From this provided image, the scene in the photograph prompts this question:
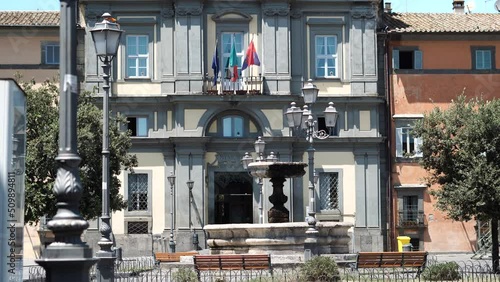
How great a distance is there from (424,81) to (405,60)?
52.8 inches

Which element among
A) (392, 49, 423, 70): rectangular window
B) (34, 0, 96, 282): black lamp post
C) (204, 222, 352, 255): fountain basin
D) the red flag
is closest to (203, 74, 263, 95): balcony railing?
the red flag

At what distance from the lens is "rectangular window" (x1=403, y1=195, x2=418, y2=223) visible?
172 ft

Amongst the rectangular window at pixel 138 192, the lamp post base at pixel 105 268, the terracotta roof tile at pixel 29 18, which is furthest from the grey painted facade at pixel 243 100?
the lamp post base at pixel 105 268

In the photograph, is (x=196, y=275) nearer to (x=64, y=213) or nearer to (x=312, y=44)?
(x=64, y=213)

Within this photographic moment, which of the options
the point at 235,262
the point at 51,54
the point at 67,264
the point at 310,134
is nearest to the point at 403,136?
the point at 51,54

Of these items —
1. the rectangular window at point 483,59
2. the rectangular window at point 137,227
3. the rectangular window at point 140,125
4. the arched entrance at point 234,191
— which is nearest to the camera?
the rectangular window at point 137,227

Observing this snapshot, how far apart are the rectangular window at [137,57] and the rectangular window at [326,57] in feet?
25.8

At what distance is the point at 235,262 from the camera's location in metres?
29.3

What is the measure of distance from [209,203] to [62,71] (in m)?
39.2

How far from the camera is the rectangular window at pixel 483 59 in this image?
53.4 metres

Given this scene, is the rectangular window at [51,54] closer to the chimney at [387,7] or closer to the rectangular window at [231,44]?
the rectangular window at [231,44]

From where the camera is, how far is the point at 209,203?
2021 inches

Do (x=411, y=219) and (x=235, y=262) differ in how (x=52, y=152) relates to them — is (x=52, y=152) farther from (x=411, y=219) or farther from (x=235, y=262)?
(x=411, y=219)

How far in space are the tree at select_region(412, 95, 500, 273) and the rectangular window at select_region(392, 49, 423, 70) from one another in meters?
13.8
